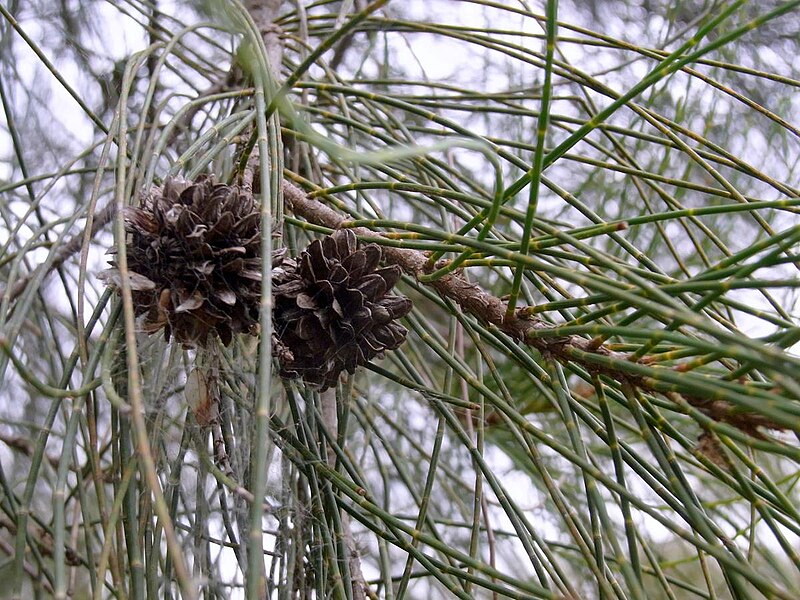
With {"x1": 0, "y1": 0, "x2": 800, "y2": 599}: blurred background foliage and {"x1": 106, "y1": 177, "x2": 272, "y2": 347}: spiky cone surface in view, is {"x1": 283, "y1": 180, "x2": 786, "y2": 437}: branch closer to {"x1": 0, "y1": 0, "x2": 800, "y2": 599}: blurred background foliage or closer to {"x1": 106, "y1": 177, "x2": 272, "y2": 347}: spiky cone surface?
{"x1": 0, "y1": 0, "x2": 800, "y2": 599}: blurred background foliage

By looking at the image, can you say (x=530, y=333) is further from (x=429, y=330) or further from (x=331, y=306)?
(x=429, y=330)

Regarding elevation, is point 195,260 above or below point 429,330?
below

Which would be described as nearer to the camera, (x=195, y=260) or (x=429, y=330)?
(x=195, y=260)

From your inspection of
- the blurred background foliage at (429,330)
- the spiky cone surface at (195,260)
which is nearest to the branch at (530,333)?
the blurred background foliage at (429,330)

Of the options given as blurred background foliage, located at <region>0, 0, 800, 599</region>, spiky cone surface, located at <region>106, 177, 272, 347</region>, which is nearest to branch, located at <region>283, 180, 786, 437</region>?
blurred background foliage, located at <region>0, 0, 800, 599</region>

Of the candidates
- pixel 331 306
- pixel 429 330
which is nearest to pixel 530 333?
pixel 331 306

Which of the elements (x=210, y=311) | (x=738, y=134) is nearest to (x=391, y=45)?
(x=738, y=134)

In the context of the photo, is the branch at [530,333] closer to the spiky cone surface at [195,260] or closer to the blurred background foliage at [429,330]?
the blurred background foliage at [429,330]
